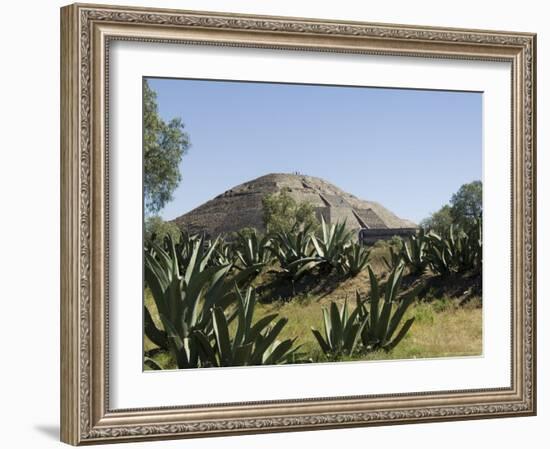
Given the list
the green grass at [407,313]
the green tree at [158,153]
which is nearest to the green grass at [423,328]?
the green grass at [407,313]

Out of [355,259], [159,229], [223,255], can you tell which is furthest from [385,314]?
[159,229]

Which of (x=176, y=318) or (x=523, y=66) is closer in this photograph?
(x=176, y=318)

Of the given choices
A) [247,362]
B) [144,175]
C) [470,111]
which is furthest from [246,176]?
[470,111]

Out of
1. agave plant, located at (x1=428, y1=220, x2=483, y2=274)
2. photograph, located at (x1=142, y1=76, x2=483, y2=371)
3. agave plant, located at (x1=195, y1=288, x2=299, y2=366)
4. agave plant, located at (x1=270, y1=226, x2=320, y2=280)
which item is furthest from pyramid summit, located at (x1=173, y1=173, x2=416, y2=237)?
agave plant, located at (x1=195, y1=288, x2=299, y2=366)

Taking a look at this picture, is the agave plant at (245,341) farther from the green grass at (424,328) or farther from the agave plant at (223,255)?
the agave plant at (223,255)

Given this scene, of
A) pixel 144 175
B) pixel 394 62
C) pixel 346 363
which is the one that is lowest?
pixel 346 363

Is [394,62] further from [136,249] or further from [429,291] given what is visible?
[136,249]

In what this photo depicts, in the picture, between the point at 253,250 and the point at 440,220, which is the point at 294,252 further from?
the point at 440,220

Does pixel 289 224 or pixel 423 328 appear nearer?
pixel 289 224
